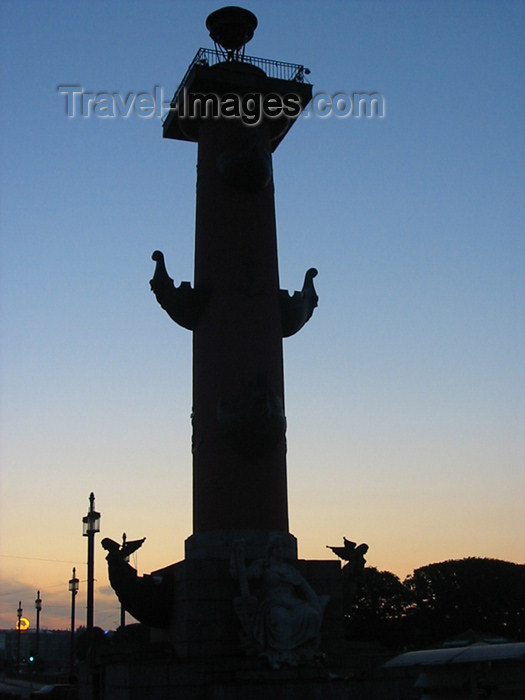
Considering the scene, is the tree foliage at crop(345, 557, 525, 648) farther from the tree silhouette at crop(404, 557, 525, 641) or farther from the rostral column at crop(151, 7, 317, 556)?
the rostral column at crop(151, 7, 317, 556)

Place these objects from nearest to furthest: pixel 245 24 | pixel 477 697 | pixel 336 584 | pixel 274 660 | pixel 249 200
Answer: pixel 477 697, pixel 274 660, pixel 336 584, pixel 249 200, pixel 245 24

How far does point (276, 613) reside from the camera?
16969mm

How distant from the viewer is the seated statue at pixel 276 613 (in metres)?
16.9

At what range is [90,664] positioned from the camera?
18625mm

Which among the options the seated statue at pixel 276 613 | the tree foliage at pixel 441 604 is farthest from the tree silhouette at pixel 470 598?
the seated statue at pixel 276 613

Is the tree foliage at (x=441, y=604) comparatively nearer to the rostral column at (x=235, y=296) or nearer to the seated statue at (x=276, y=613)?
the rostral column at (x=235, y=296)

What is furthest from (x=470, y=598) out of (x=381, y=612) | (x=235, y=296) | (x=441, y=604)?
(x=235, y=296)

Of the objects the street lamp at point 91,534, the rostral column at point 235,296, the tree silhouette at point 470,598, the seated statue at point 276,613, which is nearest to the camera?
the seated statue at point 276,613

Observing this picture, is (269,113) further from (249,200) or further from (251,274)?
(251,274)

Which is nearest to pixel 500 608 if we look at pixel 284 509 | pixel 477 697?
pixel 284 509

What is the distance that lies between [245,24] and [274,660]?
1422cm

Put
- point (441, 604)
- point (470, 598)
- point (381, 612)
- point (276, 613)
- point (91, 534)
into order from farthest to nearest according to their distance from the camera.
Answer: point (381, 612) → point (441, 604) → point (470, 598) → point (91, 534) → point (276, 613)

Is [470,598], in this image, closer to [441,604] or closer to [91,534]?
[441,604]

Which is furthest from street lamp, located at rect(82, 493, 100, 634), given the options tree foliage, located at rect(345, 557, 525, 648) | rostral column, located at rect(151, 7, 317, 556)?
tree foliage, located at rect(345, 557, 525, 648)
